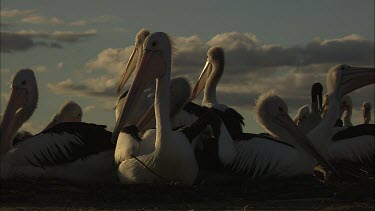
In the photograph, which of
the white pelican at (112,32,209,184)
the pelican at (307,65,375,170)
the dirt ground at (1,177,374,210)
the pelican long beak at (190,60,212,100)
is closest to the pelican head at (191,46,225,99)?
the pelican long beak at (190,60,212,100)

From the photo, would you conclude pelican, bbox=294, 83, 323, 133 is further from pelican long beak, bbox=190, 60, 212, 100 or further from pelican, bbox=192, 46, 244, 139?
pelican long beak, bbox=190, 60, 212, 100

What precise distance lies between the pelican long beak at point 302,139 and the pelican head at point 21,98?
3.61 m

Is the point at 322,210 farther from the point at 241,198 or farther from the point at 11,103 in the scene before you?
the point at 11,103

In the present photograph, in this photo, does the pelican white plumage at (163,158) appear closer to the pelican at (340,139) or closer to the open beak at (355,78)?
the pelican at (340,139)

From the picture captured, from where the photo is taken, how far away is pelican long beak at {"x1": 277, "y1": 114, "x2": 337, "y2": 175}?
38.7ft

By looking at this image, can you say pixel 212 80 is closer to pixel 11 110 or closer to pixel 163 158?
pixel 11 110

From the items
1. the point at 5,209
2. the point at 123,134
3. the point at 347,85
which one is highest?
the point at 347,85

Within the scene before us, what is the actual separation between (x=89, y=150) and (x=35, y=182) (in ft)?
3.50

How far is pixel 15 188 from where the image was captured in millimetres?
10109

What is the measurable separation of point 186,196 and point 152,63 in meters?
2.27

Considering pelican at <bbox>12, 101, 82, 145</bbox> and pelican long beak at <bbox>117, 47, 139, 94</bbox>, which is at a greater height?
pelican long beak at <bbox>117, 47, 139, 94</bbox>

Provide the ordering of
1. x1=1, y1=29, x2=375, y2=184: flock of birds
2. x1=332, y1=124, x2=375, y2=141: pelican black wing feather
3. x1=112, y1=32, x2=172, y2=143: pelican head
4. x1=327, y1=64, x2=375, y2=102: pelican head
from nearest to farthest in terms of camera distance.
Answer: x1=1, y1=29, x2=375, y2=184: flock of birds
x1=112, y1=32, x2=172, y2=143: pelican head
x1=332, y1=124, x2=375, y2=141: pelican black wing feather
x1=327, y1=64, x2=375, y2=102: pelican head

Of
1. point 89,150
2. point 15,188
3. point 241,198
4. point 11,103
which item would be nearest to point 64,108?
point 11,103

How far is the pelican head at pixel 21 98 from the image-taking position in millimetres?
12375
